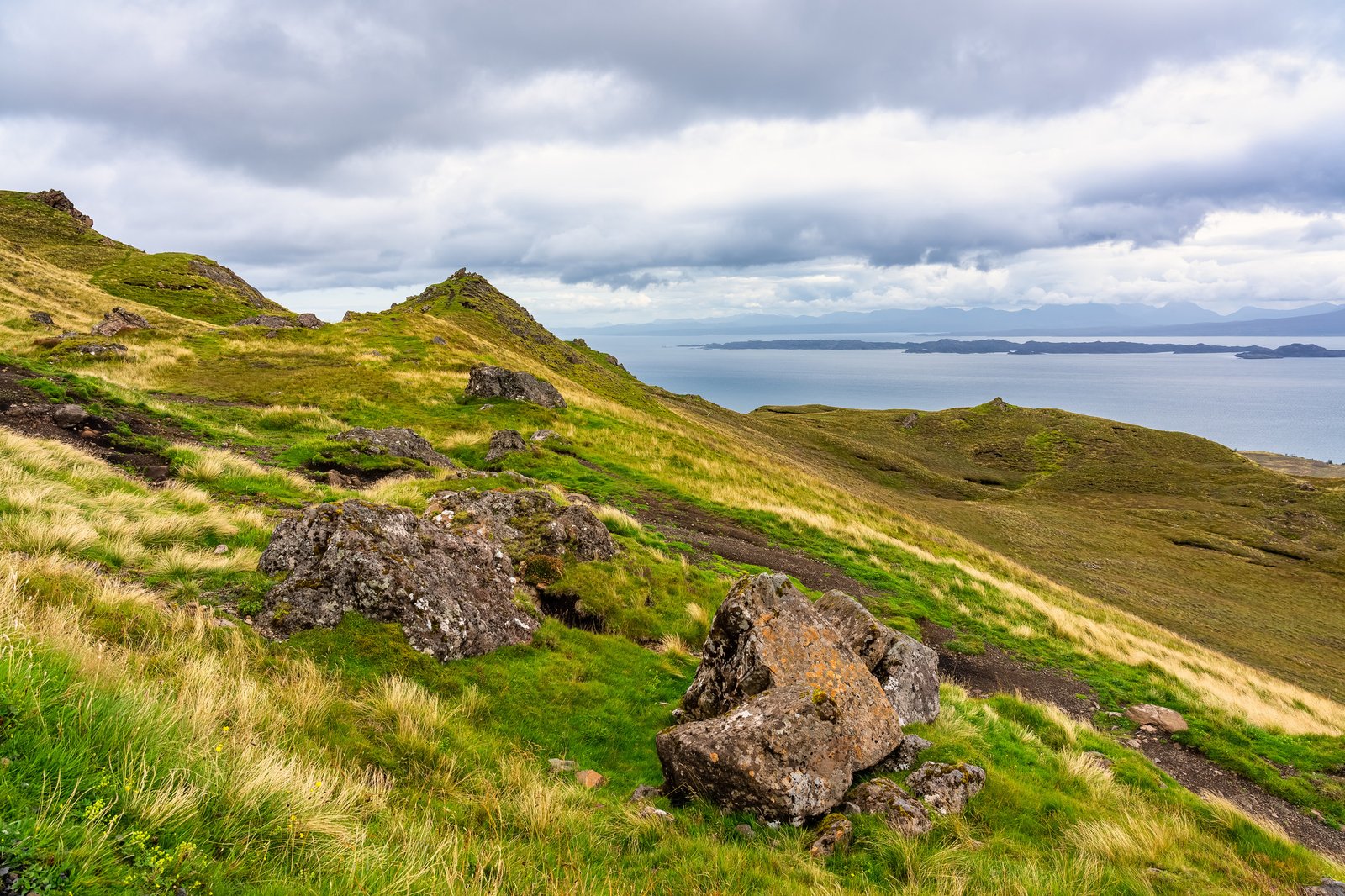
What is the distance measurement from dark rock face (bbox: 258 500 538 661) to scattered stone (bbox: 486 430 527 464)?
46.9ft

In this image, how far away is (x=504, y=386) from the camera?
111 feet

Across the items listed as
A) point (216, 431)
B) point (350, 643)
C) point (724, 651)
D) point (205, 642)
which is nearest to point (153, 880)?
point (205, 642)

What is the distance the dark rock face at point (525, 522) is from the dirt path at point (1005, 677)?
6.83 meters

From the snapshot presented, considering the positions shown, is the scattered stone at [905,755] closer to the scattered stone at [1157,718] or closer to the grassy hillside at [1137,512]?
the scattered stone at [1157,718]

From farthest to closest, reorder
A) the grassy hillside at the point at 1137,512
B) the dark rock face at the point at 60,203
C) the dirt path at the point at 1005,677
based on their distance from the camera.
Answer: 1. the dark rock face at the point at 60,203
2. the grassy hillside at the point at 1137,512
3. the dirt path at the point at 1005,677

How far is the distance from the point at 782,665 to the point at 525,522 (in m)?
7.10

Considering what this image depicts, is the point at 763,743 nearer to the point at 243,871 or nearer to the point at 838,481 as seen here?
the point at 243,871

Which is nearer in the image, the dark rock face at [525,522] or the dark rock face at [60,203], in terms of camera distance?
the dark rock face at [525,522]

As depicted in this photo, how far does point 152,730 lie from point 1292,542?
281 ft

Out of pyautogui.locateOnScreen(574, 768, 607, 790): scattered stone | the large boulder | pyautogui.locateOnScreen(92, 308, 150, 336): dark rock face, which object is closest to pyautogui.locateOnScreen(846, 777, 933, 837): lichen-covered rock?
the large boulder

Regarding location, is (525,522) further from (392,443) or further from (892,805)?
(392,443)

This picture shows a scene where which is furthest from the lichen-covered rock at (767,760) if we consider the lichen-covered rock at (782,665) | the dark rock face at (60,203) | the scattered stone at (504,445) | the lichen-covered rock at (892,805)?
the dark rock face at (60,203)

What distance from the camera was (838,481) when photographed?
5966cm

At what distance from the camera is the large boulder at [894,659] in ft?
32.5
